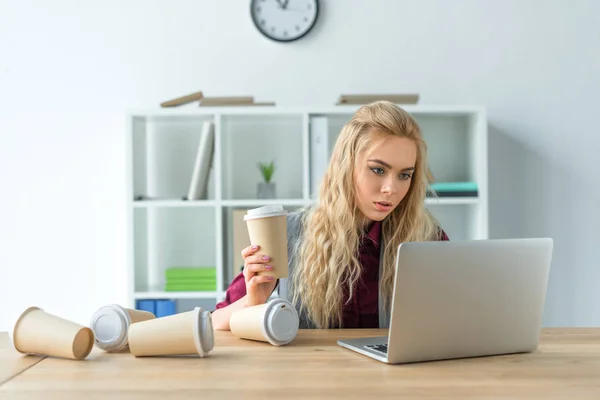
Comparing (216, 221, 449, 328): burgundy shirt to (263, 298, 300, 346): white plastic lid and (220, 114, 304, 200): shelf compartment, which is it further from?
(220, 114, 304, 200): shelf compartment

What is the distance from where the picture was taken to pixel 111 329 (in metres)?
1.33

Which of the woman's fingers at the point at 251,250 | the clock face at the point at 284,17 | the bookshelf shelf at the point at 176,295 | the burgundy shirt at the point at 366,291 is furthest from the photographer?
the clock face at the point at 284,17

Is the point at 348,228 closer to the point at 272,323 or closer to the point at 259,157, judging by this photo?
the point at 272,323

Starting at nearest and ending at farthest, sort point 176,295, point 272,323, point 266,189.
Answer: point 272,323 → point 176,295 → point 266,189

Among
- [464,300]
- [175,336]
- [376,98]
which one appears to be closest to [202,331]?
[175,336]

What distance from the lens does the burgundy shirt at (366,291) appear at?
195cm

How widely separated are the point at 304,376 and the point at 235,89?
2.48 m

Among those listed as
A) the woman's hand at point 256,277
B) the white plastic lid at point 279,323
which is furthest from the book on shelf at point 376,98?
the white plastic lid at point 279,323

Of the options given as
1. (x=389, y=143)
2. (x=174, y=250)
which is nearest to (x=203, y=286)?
(x=174, y=250)

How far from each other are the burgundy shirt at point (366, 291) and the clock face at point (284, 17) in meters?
1.67

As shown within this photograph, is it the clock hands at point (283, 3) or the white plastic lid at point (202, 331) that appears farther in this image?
the clock hands at point (283, 3)

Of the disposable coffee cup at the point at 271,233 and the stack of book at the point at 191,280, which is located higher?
the disposable coffee cup at the point at 271,233

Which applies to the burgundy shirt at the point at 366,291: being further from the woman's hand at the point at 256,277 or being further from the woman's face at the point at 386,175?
the woman's hand at the point at 256,277

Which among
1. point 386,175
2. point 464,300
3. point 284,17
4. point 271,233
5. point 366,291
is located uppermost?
point 284,17
